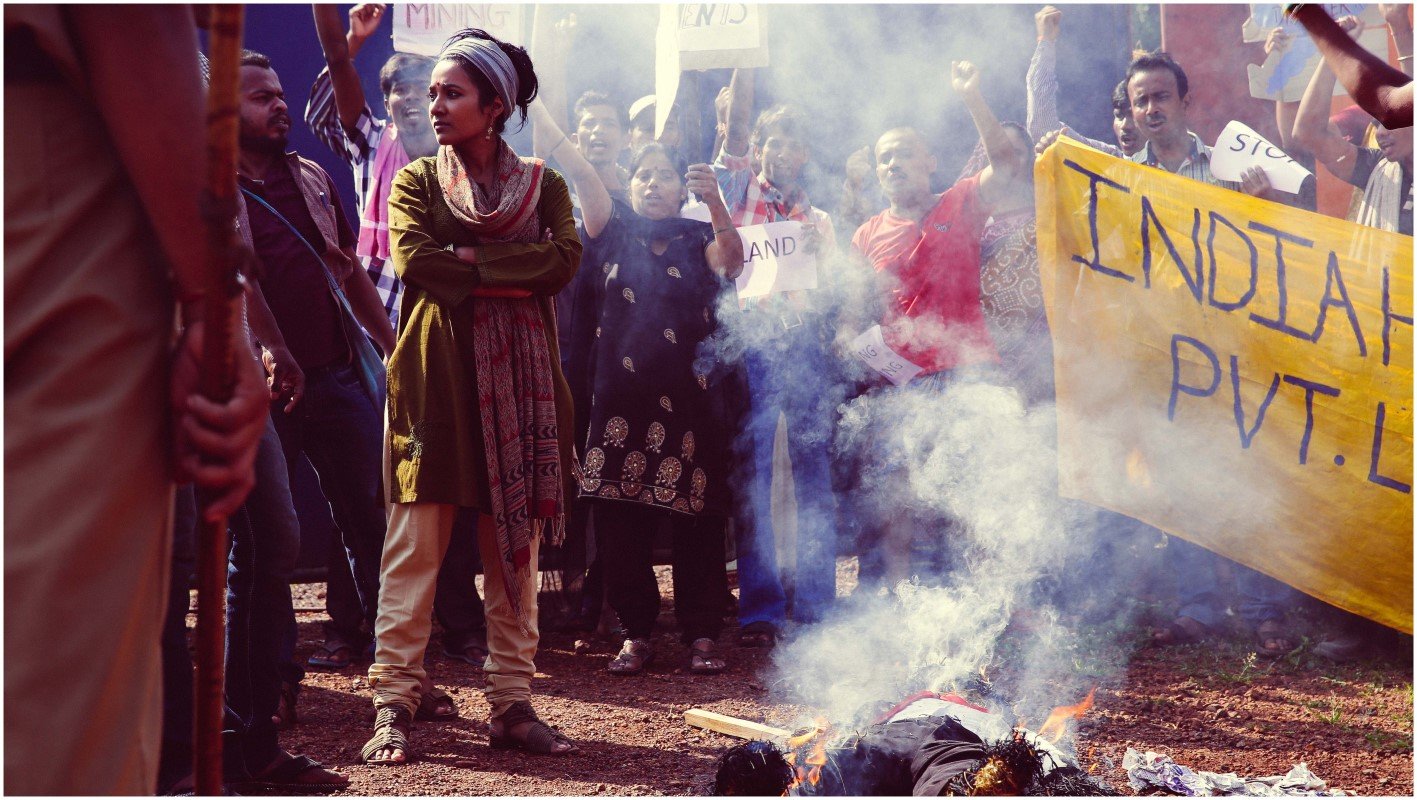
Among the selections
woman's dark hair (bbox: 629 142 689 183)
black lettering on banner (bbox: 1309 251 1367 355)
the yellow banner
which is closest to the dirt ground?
the yellow banner

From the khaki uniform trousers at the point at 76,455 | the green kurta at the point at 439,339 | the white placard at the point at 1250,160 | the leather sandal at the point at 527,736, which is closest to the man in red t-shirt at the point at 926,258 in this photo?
the white placard at the point at 1250,160

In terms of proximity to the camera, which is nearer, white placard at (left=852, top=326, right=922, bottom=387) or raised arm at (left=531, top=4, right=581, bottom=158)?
white placard at (left=852, top=326, right=922, bottom=387)

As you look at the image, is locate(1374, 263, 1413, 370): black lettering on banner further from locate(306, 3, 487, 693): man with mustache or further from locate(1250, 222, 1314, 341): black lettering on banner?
locate(306, 3, 487, 693): man with mustache

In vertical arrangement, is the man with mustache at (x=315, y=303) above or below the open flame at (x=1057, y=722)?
above

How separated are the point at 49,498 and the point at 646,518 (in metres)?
4.24

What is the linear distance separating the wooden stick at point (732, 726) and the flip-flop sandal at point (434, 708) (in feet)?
2.99

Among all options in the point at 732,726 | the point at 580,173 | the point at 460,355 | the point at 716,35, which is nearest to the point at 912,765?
the point at 732,726

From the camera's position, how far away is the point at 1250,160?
5.72 m

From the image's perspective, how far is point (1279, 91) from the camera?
6.57 meters

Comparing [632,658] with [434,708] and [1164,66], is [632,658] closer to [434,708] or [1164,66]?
[434,708]

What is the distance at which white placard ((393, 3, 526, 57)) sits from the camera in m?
6.74

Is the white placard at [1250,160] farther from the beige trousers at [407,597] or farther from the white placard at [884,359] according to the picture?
the beige trousers at [407,597]

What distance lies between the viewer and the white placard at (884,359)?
5.67 meters

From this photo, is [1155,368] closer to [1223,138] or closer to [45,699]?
[1223,138]
